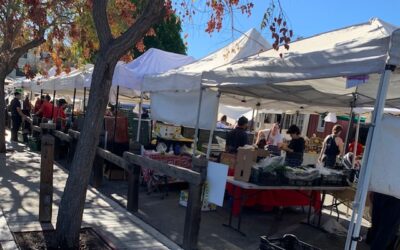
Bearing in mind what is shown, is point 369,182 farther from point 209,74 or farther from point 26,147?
point 26,147

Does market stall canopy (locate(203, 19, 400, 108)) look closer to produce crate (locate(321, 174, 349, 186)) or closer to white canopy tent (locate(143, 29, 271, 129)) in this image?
white canopy tent (locate(143, 29, 271, 129))

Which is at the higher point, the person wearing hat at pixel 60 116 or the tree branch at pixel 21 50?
the tree branch at pixel 21 50

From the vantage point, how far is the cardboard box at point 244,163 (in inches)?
237

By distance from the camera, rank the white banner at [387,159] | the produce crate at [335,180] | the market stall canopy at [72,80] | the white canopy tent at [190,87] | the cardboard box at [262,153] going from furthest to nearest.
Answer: the market stall canopy at [72,80], the white canopy tent at [190,87], the produce crate at [335,180], the cardboard box at [262,153], the white banner at [387,159]

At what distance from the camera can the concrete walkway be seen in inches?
208

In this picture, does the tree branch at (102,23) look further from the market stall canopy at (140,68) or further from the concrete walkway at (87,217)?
the market stall canopy at (140,68)

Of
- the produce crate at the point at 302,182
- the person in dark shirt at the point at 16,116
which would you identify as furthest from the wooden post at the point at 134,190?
the person in dark shirt at the point at 16,116

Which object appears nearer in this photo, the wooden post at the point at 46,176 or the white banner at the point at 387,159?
the white banner at the point at 387,159

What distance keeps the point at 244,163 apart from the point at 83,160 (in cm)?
240

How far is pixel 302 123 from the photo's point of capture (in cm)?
3059

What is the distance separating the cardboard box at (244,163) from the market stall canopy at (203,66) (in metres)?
1.35

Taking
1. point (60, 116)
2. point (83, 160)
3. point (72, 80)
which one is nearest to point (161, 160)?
point (83, 160)

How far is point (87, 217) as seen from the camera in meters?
6.13

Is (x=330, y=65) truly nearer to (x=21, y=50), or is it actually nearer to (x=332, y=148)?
(x=332, y=148)
